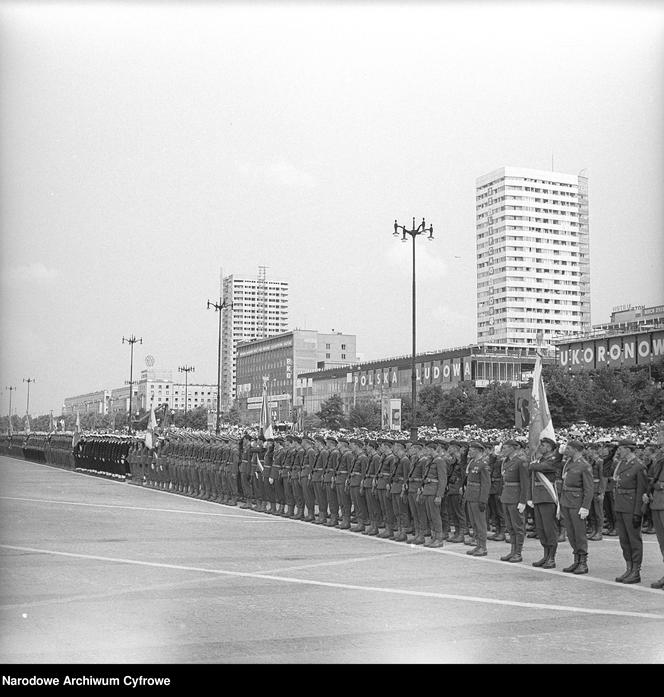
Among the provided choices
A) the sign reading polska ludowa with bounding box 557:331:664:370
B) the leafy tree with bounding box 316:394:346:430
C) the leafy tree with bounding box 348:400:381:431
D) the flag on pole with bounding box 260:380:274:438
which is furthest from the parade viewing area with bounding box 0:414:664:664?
the leafy tree with bounding box 316:394:346:430

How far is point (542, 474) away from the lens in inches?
448

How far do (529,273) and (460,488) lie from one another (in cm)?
13392

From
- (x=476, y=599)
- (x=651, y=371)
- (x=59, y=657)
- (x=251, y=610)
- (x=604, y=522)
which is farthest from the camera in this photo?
(x=651, y=371)

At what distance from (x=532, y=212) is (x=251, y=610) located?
129576 millimetres

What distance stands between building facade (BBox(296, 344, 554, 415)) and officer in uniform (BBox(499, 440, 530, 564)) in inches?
2550

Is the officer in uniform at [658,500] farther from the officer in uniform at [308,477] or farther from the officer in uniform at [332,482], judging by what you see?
the officer in uniform at [308,477]

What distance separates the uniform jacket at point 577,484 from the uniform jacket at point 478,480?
1466 millimetres

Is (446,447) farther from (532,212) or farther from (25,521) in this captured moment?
(532,212)

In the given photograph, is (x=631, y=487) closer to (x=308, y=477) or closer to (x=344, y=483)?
(x=344, y=483)

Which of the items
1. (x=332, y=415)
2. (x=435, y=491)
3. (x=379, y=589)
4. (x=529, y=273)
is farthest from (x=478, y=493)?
(x=529, y=273)

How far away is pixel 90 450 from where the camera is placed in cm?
3497

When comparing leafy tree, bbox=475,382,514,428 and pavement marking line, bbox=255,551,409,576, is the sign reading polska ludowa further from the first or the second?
pavement marking line, bbox=255,551,409,576

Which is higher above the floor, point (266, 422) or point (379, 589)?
point (266, 422)
